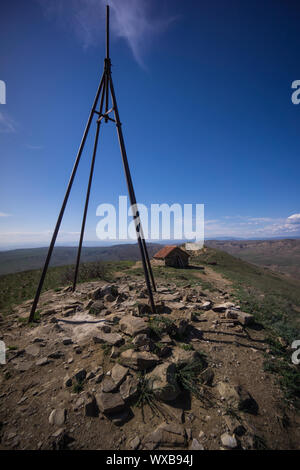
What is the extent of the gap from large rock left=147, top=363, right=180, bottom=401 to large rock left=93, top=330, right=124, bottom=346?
57.0 inches

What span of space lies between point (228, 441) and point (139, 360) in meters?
2.03

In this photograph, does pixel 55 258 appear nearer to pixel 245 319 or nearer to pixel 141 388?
pixel 245 319

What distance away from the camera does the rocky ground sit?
2.86 metres

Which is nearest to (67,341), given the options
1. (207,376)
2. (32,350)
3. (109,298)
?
(32,350)

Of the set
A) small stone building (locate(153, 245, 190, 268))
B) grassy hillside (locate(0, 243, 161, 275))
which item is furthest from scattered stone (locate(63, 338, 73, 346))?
grassy hillside (locate(0, 243, 161, 275))

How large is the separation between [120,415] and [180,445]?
3.62 ft

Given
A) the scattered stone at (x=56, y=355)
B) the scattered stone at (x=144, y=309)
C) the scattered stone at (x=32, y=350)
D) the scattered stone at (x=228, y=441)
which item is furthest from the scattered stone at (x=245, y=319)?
the scattered stone at (x=32, y=350)

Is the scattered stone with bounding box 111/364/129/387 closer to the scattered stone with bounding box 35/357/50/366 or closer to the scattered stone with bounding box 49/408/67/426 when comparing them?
the scattered stone with bounding box 49/408/67/426

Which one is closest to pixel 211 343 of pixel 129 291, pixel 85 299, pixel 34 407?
pixel 34 407

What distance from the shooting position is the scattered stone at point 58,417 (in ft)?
9.85

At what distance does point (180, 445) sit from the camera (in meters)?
2.78

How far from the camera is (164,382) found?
356 centimetres

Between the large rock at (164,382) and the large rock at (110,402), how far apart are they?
677mm
